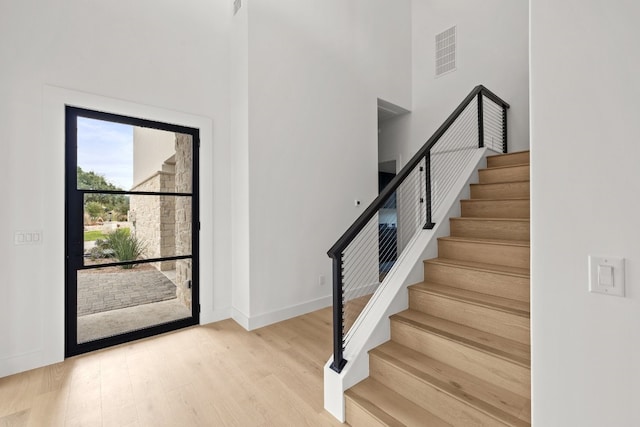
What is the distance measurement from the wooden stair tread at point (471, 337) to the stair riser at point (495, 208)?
1.27 m

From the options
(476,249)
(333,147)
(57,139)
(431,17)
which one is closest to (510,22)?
(431,17)

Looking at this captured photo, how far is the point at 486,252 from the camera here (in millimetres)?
2248

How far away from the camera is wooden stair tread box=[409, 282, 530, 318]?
174cm

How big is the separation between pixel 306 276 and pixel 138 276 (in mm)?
1797

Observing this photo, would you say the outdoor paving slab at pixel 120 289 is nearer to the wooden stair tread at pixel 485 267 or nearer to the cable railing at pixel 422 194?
the cable railing at pixel 422 194

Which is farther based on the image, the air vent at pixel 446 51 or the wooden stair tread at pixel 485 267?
the air vent at pixel 446 51

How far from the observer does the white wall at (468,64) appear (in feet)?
13.2

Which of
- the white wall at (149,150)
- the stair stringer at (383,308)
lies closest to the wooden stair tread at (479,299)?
the stair stringer at (383,308)

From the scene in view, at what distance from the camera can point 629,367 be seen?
2.93 feet

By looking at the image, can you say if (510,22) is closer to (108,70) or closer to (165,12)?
(165,12)

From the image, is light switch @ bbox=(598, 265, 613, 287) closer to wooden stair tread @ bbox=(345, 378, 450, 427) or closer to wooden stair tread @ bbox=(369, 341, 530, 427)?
wooden stair tread @ bbox=(369, 341, 530, 427)

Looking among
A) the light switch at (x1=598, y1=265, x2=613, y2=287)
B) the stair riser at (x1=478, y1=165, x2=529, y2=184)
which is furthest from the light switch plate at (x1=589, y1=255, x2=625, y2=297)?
the stair riser at (x1=478, y1=165, x2=529, y2=184)

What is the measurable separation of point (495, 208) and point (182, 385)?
9.98ft

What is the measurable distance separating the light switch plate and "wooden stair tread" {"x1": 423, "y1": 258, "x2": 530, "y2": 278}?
101 centimetres
